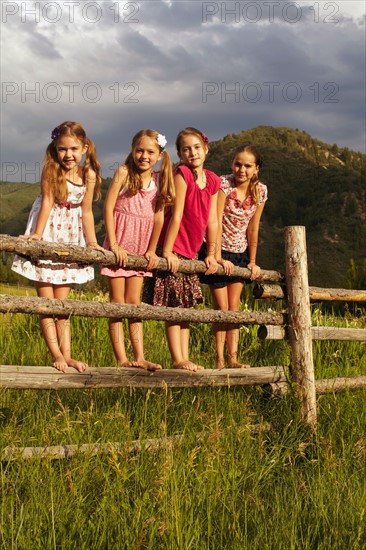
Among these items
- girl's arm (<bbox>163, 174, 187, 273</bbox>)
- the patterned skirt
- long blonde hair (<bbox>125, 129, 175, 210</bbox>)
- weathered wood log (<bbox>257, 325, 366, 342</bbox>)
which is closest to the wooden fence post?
weathered wood log (<bbox>257, 325, 366, 342</bbox>)

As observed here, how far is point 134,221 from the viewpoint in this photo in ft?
15.5

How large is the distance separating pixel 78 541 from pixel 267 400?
2.60 meters

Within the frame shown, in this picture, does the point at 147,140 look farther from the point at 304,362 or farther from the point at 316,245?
the point at 316,245

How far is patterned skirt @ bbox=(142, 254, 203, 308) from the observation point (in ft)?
16.1

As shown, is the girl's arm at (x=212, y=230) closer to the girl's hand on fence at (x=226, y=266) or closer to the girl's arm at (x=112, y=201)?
the girl's hand on fence at (x=226, y=266)

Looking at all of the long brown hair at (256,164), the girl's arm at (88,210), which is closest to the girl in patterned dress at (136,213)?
the girl's arm at (88,210)

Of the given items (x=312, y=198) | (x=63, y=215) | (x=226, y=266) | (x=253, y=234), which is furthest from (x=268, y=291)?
(x=312, y=198)

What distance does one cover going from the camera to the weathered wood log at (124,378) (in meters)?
4.02

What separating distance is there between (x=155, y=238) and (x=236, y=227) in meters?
0.98

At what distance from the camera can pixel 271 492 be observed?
3.47 meters

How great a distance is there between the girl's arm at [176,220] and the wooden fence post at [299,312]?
0.99 m

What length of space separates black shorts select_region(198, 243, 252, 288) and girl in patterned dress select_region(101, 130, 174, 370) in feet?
1.93

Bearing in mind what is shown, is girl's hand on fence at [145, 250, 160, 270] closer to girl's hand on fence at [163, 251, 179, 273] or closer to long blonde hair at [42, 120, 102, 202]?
girl's hand on fence at [163, 251, 179, 273]

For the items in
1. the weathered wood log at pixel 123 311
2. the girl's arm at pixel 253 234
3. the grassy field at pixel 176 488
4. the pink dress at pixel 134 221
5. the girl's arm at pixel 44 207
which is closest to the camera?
the grassy field at pixel 176 488
